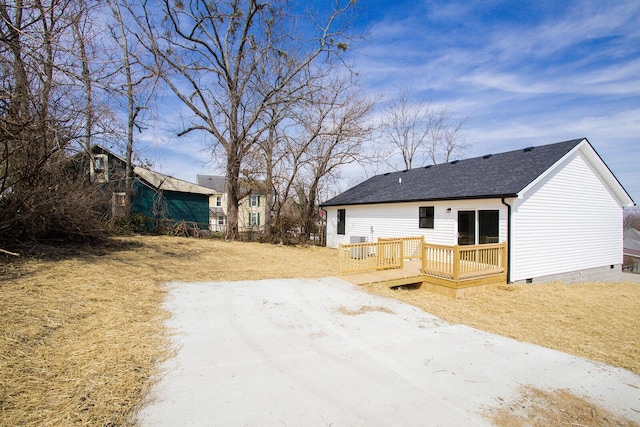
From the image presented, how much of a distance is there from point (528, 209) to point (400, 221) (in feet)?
16.2

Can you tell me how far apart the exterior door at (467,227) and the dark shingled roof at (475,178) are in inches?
30.3

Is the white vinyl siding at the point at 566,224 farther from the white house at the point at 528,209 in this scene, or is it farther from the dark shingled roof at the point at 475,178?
the dark shingled roof at the point at 475,178

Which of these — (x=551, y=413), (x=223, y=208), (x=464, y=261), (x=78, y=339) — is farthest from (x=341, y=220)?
(x=223, y=208)

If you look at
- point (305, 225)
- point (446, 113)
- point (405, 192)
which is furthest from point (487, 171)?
point (446, 113)

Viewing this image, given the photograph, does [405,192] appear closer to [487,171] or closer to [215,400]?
[487,171]

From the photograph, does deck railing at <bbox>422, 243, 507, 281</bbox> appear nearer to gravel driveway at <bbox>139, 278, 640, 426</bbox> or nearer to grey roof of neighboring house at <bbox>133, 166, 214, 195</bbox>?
gravel driveway at <bbox>139, 278, 640, 426</bbox>

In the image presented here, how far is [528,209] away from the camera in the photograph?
1004 cm

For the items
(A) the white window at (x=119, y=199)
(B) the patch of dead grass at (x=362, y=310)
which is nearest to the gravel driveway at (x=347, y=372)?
(B) the patch of dead grass at (x=362, y=310)

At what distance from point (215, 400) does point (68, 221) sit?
8.60m

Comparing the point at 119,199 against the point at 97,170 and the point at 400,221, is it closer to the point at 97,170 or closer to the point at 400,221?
the point at 97,170

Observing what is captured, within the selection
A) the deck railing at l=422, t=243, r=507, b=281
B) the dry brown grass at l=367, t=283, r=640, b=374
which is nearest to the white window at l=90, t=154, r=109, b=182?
the dry brown grass at l=367, t=283, r=640, b=374

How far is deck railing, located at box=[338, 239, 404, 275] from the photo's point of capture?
27.6ft

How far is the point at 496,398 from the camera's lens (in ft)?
9.66

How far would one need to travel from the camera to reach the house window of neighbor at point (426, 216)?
12.3 metres
